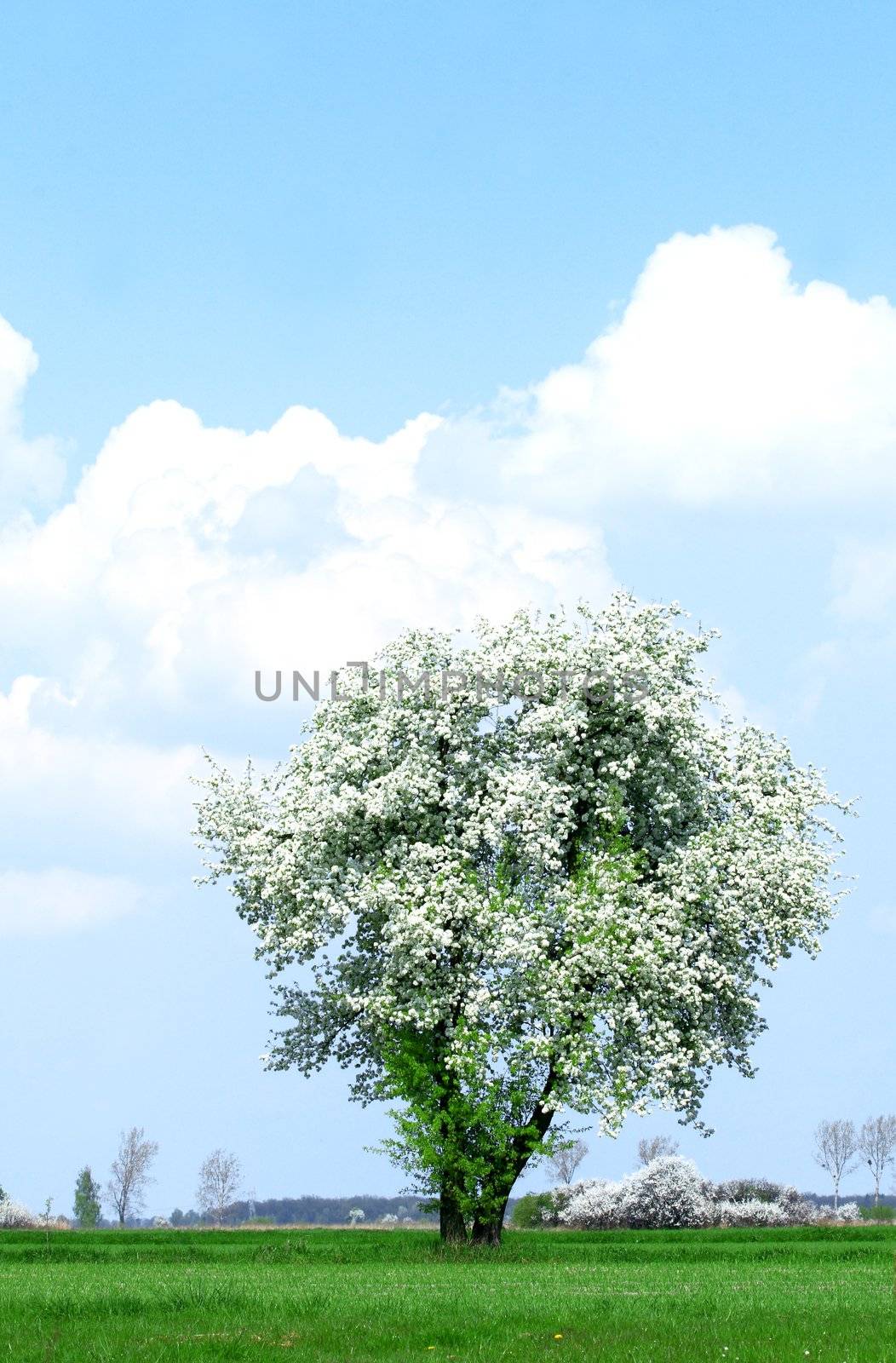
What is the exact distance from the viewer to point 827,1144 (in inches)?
2810

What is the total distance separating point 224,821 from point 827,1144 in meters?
46.7

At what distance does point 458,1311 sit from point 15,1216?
41.5 m

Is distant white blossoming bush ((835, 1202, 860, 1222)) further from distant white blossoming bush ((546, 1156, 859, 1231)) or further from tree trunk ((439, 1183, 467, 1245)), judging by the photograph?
tree trunk ((439, 1183, 467, 1245))

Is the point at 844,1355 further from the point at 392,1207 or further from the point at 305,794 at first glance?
the point at 392,1207

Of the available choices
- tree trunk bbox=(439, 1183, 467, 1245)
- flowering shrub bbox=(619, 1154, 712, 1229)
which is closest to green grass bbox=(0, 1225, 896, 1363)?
tree trunk bbox=(439, 1183, 467, 1245)

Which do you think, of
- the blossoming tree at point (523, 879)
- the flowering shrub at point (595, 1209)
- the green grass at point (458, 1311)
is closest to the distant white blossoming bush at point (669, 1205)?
the flowering shrub at point (595, 1209)

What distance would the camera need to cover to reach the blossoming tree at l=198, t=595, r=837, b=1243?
109 feet

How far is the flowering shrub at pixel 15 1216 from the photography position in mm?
52000

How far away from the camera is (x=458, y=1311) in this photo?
17156 millimetres

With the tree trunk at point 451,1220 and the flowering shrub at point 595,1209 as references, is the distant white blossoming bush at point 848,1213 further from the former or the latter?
Answer: the tree trunk at point 451,1220

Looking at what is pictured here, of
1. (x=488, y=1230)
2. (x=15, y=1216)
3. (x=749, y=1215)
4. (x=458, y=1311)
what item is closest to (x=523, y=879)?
(x=488, y=1230)

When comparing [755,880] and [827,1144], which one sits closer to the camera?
[755,880]

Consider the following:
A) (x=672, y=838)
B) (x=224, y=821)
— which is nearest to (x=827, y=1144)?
(x=672, y=838)

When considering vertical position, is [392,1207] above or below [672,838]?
below
